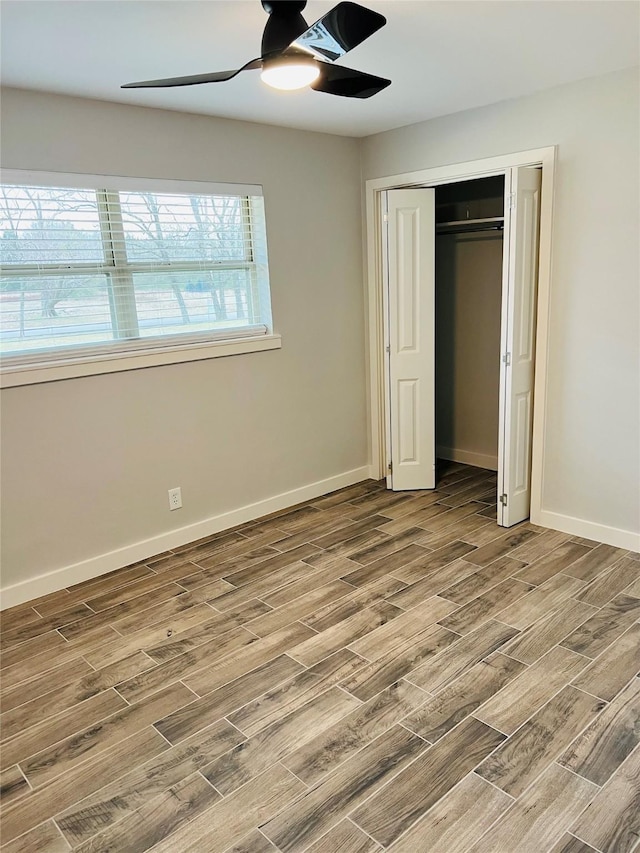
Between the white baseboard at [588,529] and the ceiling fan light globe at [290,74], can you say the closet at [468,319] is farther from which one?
the ceiling fan light globe at [290,74]

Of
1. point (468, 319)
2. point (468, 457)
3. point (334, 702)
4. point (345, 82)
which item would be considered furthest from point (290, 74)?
point (468, 457)

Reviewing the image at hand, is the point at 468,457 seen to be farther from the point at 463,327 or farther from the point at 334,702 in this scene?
the point at 334,702

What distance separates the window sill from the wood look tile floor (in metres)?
1.15

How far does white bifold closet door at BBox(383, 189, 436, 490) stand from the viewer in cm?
420

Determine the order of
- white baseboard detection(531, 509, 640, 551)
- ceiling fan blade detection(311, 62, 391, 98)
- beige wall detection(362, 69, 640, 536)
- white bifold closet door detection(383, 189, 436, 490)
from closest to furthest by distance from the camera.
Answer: ceiling fan blade detection(311, 62, 391, 98) < beige wall detection(362, 69, 640, 536) < white baseboard detection(531, 509, 640, 551) < white bifold closet door detection(383, 189, 436, 490)

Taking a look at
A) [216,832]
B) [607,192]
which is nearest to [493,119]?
[607,192]

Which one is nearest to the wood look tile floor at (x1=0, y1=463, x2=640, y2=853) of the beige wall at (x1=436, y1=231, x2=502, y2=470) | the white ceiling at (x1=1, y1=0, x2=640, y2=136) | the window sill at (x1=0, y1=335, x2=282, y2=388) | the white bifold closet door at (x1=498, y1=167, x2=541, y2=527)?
the white bifold closet door at (x1=498, y1=167, x2=541, y2=527)

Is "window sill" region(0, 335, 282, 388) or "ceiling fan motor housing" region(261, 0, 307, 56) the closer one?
"ceiling fan motor housing" region(261, 0, 307, 56)

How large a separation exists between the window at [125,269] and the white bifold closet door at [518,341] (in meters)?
1.52

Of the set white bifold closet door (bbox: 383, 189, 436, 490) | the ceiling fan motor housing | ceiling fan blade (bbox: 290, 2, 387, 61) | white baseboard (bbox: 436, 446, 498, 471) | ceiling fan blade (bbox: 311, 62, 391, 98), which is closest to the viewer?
ceiling fan blade (bbox: 290, 2, 387, 61)

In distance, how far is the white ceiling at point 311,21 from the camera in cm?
220

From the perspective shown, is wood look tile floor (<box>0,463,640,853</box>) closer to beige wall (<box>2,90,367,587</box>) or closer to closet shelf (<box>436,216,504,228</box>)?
beige wall (<box>2,90,367,587</box>)

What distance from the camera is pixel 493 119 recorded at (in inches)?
145

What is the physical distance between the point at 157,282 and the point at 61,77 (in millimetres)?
1120
